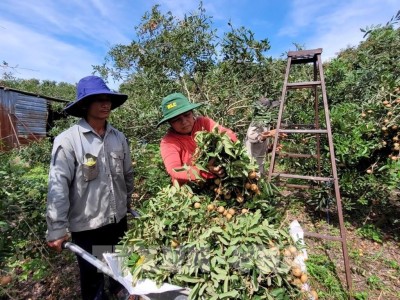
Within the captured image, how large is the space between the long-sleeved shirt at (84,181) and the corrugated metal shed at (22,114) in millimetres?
10294

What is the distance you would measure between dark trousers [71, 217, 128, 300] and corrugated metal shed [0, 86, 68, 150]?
10.2 m

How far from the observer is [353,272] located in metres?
3.03

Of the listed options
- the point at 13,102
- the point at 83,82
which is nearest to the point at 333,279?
the point at 83,82

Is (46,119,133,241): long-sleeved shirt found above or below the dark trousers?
above

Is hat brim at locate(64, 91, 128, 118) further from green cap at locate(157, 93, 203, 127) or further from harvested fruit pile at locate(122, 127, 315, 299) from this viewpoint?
Answer: harvested fruit pile at locate(122, 127, 315, 299)

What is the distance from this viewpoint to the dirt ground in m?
2.80

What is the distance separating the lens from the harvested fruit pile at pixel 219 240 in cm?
121

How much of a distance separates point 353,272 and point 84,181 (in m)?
2.90

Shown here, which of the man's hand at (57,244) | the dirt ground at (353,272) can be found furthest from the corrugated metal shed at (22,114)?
the man's hand at (57,244)

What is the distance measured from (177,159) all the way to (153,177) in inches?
73.1

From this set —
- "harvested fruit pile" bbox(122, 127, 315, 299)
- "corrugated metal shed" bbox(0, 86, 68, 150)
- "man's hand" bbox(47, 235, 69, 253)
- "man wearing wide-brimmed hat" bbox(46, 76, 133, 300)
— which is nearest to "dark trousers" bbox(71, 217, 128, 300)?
"man wearing wide-brimmed hat" bbox(46, 76, 133, 300)

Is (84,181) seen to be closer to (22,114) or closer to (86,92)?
(86,92)

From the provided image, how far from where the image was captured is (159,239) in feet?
4.63

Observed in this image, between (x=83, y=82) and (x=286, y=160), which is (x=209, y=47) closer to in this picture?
(x=286, y=160)
